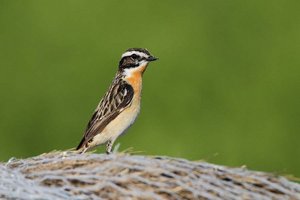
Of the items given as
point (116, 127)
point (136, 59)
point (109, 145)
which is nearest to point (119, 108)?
Result: point (116, 127)

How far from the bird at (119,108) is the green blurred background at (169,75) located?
3.90 metres

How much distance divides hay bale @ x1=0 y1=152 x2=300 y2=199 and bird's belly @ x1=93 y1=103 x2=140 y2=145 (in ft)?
10.5

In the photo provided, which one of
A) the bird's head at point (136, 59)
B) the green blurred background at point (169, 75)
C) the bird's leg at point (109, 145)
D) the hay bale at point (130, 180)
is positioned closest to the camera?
the hay bale at point (130, 180)

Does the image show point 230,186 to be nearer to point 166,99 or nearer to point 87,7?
point 166,99

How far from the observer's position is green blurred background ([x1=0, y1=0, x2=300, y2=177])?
16.4m

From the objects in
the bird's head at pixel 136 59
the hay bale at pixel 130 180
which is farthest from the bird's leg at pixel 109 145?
the hay bale at pixel 130 180

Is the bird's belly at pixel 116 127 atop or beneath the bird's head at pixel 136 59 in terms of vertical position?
beneath

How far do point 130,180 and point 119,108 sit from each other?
380cm

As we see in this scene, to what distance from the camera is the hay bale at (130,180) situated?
7.68 m

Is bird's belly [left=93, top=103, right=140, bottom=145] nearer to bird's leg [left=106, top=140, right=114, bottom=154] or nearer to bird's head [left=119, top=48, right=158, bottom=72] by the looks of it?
bird's leg [left=106, top=140, right=114, bottom=154]

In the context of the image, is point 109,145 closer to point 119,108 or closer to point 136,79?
point 119,108

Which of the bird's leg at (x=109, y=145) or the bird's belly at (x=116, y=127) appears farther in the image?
the bird's leg at (x=109, y=145)

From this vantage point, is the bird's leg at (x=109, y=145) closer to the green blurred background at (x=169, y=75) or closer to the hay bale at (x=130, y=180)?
the hay bale at (x=130, y=180)

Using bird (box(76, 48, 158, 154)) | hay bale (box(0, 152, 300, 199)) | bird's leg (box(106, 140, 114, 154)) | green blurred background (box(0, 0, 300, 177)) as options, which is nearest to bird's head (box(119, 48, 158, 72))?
bird (box(76, 48, 158, 154))
